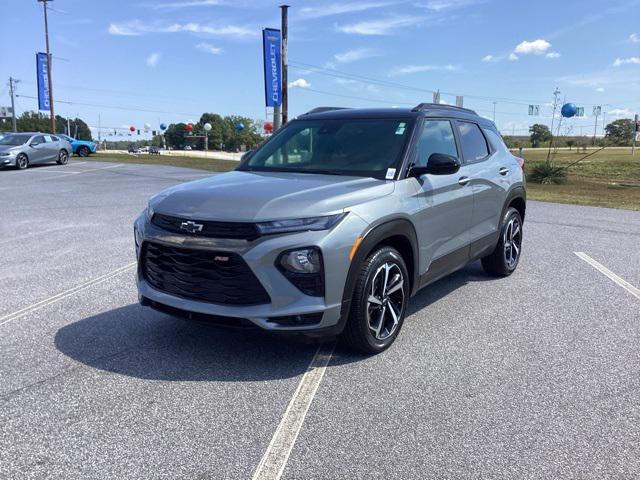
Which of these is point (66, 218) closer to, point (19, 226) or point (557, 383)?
point (19, 226)

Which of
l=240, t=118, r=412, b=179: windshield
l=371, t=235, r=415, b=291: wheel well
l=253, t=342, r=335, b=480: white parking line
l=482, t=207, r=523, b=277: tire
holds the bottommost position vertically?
l=253, t=342, r=335, b=480: white parking line

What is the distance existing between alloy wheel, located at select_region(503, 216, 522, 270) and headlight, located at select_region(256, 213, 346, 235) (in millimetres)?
3371

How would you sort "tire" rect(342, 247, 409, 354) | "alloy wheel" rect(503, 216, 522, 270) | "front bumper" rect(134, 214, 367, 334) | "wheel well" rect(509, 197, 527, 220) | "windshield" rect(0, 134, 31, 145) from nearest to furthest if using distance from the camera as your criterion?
"front bumper" rect(134, 214, 367, 334) → "tire" rect(342, 247, 409, 354) → "alloy wheel" rect(503, 216, 522, 270) → "wheel well" rect(509, 197, 527, 220) → "windshield" rect(0, 134, 31, 145)

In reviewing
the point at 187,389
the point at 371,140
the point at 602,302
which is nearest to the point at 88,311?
the point at 187,389

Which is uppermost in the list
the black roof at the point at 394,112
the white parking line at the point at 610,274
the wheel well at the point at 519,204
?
the black roof at the point at 394,112

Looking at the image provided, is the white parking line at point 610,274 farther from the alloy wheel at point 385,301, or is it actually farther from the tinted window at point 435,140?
the alloy wheel at point 385,301

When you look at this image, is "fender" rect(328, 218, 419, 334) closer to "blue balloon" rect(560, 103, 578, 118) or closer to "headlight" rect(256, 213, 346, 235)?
"headlight" rect(256, 213, 346, 235)

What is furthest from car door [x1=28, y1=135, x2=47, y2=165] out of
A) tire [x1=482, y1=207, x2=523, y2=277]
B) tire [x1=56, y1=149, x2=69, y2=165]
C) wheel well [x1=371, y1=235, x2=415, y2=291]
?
wheel well [x1=371, y1=235, x2=415, y2=291]

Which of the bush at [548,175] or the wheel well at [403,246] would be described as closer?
the wheel well at [403,246]

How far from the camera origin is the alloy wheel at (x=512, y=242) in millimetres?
6270

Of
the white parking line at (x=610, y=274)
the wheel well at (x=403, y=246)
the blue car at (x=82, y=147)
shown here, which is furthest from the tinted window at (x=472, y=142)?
the blue car at (x=82, y=147)

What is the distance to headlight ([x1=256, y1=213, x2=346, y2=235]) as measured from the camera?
3.44 metres

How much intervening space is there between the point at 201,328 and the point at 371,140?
2.14 metres

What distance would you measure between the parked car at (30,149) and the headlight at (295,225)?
22.1 meters
